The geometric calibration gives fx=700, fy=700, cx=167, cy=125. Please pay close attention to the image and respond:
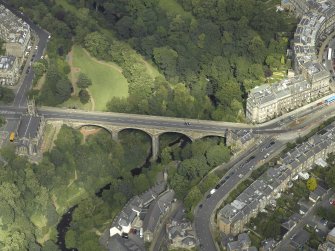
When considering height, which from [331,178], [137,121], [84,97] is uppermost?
[331,178]

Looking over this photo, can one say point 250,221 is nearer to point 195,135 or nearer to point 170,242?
point 170,242

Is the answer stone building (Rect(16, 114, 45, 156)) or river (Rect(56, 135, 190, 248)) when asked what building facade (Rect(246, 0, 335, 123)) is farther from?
stone building (Rect(16, 114, 45, 156))

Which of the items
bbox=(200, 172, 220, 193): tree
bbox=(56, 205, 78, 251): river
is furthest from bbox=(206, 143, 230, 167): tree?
bbox=(56, 205, 78, 251): river

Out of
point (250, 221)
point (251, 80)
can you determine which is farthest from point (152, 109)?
point (250, 221)

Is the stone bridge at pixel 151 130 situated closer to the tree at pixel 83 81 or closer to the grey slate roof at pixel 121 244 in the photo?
the tree at pixel 83 81

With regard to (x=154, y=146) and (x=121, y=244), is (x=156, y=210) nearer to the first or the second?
(x=121, y=244)

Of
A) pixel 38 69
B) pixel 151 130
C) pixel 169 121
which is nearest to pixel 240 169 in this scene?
pixel 169 121

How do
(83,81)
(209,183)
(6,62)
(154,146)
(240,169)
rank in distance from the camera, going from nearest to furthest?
(209,183)
(240,169)
(154,146)
(83,81)
(6,62)

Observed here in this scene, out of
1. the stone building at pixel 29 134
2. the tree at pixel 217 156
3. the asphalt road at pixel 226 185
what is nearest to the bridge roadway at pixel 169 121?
the asphalt road at pixel 226 185
